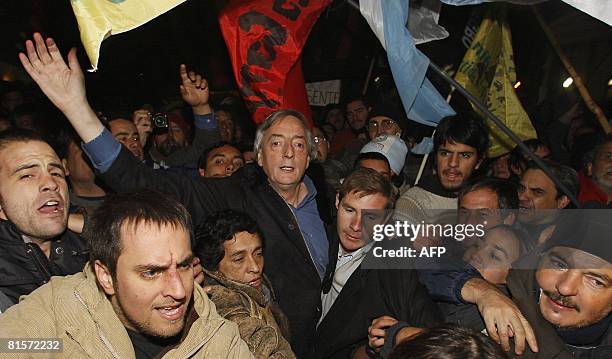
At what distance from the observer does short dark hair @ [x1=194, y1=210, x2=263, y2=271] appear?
9.95 ft

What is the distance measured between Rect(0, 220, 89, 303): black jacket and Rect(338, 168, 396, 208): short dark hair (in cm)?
133

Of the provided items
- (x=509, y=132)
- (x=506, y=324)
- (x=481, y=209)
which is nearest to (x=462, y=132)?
(x=509, y=132)

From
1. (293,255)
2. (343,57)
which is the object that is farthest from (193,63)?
(293,255)

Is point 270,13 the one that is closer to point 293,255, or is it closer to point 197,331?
point 293,255

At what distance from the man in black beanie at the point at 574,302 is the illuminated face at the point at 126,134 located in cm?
279

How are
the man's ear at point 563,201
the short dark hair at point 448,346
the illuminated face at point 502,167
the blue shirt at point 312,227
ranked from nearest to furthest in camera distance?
the short dark hair at point 448,346 < the blue shirt at point 312,227 < the man's ear at point 563,201 < the illuminated face at point 502,167

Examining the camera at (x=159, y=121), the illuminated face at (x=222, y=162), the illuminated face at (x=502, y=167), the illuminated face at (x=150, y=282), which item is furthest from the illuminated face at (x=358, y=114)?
the illuminated face at (x=150, y=282)

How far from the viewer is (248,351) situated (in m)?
2.21

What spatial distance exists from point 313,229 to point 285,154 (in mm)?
457

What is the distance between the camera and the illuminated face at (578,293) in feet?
7.50

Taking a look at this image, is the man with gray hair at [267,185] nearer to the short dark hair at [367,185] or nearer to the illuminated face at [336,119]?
the short dark hair at [367,185]

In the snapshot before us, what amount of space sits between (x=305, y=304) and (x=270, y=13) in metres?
1.89

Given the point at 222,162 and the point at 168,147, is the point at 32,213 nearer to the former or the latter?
the point at 222,162
